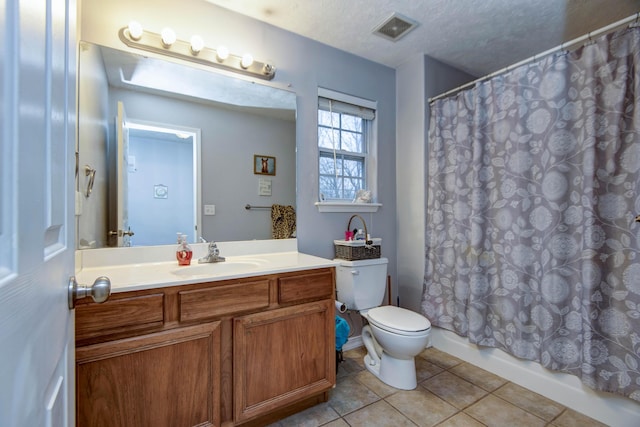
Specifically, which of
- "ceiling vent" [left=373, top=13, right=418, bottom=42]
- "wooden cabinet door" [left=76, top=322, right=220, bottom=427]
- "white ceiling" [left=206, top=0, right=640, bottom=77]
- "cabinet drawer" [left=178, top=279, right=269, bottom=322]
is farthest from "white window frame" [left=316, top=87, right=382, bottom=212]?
"wooden cabinet door" [left=76, top=322, right=220, bottom=427]

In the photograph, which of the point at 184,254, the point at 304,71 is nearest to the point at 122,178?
the point at 184,254

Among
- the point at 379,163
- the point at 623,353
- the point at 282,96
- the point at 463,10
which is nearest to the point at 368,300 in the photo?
the point at 379,163

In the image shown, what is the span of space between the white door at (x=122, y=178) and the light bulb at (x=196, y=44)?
52 centimetres

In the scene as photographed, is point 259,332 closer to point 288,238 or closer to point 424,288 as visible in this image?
point 288,238

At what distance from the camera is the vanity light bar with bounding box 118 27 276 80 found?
161 cm

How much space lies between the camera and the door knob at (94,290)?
609 millimetres

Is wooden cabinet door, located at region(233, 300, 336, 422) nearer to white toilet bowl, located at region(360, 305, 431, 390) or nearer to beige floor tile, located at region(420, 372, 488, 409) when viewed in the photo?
white toilet bowl, located at region(360, 305, 431, 390)

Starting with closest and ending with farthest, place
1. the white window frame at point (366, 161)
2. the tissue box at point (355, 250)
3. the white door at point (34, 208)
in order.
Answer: the white door at point (34, 208), the tissue box at point (355, 250), the white window frame at point (366, 161)

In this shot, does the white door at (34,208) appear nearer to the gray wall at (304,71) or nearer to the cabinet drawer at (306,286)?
the cabinet drawer at (306,286)

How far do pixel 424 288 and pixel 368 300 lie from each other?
23.8 inches

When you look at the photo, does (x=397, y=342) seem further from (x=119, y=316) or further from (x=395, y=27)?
(x=395, y=27)

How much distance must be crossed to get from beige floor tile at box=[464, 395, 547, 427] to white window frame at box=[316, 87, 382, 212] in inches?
58.2

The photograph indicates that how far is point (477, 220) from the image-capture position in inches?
80.9

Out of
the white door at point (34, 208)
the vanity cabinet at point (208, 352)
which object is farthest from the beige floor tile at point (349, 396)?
the white door at point (34, 208)
